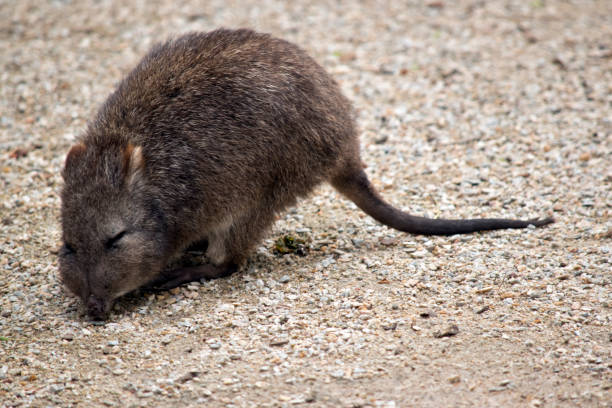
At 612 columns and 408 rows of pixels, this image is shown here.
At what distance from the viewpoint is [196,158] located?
210 inches

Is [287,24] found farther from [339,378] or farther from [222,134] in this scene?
[339,378]

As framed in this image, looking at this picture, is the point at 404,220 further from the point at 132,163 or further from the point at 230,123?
the point at 132,163

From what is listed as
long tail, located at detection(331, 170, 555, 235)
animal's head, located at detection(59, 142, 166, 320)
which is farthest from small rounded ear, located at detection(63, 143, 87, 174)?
long tail, located at detection(331, 170, 555, 235)

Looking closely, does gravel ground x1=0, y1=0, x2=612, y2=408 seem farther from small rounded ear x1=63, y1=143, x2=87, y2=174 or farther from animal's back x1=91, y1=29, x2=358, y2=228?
small rounded ear x1=63, y1=143, x2=87, y2=174

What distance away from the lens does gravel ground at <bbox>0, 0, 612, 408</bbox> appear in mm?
4422

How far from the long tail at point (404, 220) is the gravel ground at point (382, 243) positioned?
12 cm

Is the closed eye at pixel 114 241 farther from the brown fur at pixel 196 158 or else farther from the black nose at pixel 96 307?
the black nose at pixel 96 307

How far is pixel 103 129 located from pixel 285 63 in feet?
4.98

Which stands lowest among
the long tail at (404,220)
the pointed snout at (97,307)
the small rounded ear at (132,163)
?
the pointed snout at (97,307)

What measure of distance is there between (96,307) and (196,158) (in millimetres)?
1315

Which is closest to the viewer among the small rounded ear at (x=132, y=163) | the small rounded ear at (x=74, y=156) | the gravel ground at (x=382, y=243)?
the gravel ground at (x=382, y=243)

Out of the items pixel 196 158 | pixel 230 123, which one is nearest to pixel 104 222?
pixel 196 158

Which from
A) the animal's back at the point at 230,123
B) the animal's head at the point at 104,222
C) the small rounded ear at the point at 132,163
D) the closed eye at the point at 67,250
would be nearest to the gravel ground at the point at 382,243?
the animal's head at the point at 104,222

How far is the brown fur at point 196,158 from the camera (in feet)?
16.7
